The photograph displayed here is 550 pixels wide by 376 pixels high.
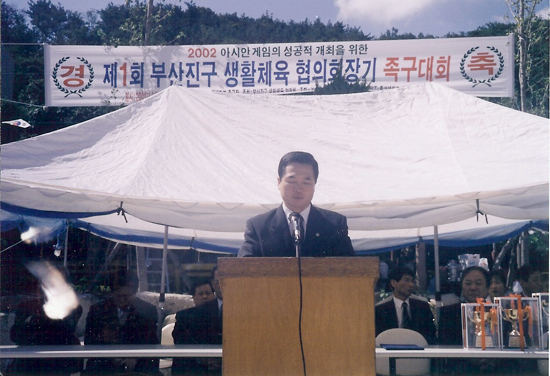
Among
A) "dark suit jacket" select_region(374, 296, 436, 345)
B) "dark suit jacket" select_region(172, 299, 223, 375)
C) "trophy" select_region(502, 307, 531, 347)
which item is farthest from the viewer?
"dark suit jacket" select_region(374, 296, 436, 345)

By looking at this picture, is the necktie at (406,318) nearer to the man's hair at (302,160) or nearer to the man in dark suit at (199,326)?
the man in dark suit at (199,326)

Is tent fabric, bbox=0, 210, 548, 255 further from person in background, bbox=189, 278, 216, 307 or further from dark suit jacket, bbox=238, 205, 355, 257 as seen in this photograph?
dark suit jacket, bbox=238, 205, 355, 257

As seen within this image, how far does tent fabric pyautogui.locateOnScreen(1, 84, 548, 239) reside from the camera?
13.0ft

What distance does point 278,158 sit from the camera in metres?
4.56

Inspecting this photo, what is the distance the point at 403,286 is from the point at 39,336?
3053 mm

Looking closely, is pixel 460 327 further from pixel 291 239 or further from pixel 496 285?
pixel 291 239

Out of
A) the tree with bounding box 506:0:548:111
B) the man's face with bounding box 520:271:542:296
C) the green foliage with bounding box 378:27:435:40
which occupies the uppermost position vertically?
the green foliage with bounding box 378:27:435:40

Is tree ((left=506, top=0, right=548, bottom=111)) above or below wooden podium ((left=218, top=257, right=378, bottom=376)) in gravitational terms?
above

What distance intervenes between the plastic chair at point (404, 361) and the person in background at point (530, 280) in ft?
6.11

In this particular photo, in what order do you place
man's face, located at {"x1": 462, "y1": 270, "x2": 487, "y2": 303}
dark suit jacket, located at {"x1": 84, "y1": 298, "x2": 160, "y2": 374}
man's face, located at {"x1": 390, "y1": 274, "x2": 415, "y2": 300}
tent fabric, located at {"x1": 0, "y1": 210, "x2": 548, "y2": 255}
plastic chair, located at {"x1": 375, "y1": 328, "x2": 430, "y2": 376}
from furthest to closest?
tent fabric, located at {"x1": 0, "y1": 210, "x2": 548, "y2": 255}, man's face, located at {"x1": 390, "y1": 274, "x2": 415, "y2": 300}, man's face, located at {"x1": 462, "y1": 270, "x2": 487, "y2": 303}, dark suit jacket, located at {"x1": 84, "y1": 298, "x2": 160, "y2": 374}, plastic chair, located at {"x1": 375, "y1": 328, "x2": 430, "y2": 376}

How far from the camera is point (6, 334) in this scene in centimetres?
551

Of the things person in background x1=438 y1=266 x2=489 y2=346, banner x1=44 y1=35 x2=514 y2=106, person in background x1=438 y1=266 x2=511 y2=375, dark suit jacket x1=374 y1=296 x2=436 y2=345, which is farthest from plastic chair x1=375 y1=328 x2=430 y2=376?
banner x1=44 y1=35 x2=514 y2=106

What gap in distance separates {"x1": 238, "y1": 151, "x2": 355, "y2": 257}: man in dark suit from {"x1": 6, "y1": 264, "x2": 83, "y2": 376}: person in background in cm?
162

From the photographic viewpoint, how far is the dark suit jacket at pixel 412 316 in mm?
4727
